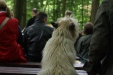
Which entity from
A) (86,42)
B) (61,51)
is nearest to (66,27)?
(61,51)

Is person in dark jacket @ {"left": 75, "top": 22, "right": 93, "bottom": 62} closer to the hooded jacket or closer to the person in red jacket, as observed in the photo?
the hooded jacket

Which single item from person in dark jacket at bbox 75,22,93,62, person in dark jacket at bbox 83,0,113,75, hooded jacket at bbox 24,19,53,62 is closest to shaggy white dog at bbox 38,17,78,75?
person in dark jacket at bbox 83,0,113,75

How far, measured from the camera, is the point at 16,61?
6.29m

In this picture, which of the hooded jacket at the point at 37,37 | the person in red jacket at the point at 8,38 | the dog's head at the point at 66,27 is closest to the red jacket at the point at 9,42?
the person in red jacket at the point at 8,38

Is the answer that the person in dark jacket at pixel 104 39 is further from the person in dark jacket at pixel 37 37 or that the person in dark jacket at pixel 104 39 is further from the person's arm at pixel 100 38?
the person in dark jacket at pixel 37 37

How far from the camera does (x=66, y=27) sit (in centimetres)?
488

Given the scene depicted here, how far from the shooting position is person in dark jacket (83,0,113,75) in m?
3.21

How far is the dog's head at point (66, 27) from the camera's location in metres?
4.80

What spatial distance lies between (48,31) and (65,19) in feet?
6.01

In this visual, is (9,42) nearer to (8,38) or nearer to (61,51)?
(8,38)

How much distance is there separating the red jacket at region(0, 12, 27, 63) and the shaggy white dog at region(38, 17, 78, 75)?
1.44 meters

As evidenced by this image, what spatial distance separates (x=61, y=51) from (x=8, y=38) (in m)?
1.95

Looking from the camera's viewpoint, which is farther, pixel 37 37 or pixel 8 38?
pixel 37 37

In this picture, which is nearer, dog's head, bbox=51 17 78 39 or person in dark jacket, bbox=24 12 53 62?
dog's head, bbox=51 17 78 39
